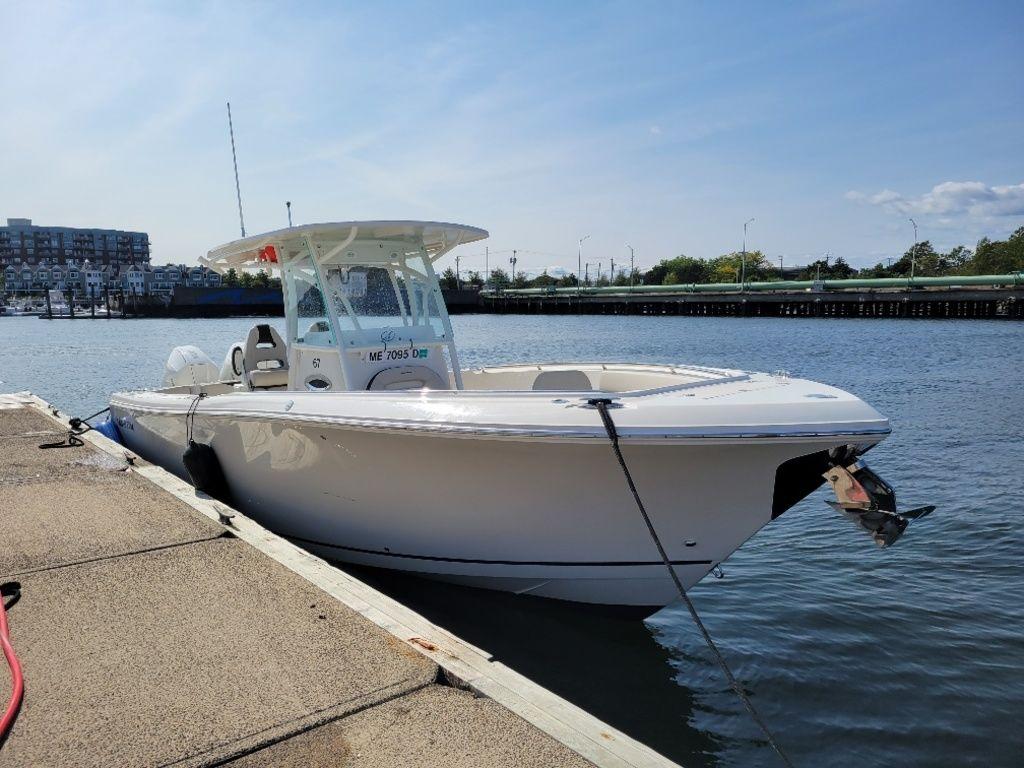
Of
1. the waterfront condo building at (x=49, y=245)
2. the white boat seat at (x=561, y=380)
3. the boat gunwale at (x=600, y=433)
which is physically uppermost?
the waterfront condo building at (x=49, y=245)

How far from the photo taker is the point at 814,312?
73.2 m

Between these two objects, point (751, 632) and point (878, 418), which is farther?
point (751, 632)

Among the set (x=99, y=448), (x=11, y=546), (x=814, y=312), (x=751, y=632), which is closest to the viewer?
(x=11, y=546)

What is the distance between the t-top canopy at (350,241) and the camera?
6.52 meters

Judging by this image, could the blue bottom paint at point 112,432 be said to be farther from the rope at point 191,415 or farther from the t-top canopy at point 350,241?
the t-top canopy at point 350,241

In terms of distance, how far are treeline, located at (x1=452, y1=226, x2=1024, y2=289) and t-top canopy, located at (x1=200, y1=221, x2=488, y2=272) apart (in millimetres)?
67955

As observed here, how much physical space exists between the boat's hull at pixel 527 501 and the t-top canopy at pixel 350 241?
1667 millimetres

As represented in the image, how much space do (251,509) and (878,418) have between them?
5.10 metres

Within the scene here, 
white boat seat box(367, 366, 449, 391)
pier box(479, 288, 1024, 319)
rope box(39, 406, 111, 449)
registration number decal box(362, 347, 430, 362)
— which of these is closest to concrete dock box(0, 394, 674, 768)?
white boat seat box(367, 366, 449, 391)

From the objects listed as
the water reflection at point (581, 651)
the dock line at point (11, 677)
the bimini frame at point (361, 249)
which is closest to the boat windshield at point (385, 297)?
the bimini frame at point (361, 249)

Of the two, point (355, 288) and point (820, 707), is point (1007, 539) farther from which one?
point (355, 288)

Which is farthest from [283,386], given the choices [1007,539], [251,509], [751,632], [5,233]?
[5,233]

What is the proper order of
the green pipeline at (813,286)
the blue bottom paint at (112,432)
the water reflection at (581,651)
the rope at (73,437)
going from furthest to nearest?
1. the green pipeline at (813,286)
2. the blue bottom paint at (112,432)
3. the rope at (73,437)
4. the water reflection at (581,651)

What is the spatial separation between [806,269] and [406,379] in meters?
135
